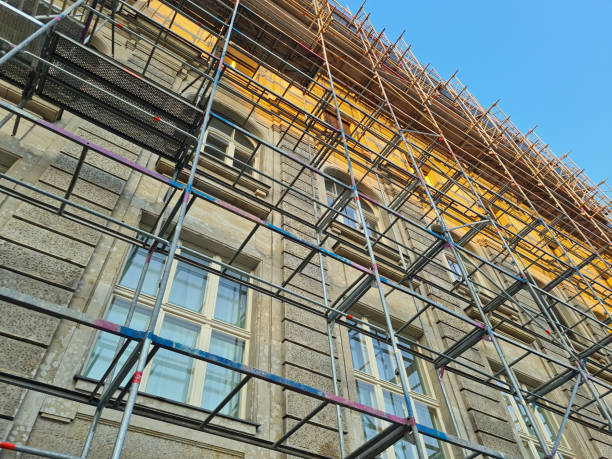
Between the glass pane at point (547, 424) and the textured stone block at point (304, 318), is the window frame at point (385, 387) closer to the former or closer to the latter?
the textured stone block at point (304, 318)

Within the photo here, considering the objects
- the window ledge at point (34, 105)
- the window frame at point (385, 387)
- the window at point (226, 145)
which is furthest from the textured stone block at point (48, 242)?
the window at point (226, 145)

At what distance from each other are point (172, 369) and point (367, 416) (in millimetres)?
3087

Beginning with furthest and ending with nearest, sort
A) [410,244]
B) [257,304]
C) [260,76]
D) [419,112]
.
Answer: [419,112]
[260,76]
[410,244]
[257,304]

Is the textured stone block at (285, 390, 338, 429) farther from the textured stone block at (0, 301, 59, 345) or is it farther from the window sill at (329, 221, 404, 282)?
the window sill at (329, 221, 404, 282)

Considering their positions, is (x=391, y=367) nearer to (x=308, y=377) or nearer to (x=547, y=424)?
(x=308, y=377)

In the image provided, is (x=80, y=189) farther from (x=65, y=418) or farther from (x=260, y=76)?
(x=260, y=76)

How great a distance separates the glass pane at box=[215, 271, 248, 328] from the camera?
6.93 meters

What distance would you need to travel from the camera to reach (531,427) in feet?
29.8

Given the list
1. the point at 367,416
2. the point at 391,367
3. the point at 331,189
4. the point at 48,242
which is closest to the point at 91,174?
the point at 48,242

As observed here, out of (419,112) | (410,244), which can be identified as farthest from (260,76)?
(410,244)

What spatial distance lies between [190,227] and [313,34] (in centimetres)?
815

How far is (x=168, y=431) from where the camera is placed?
16.4ft

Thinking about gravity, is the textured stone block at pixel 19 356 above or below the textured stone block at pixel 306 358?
below

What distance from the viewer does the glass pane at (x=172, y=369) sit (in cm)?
554
